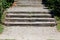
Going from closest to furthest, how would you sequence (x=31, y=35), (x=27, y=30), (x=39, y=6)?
(x=31, y=35) → (x=27, y=30) → (x=39, y=6)

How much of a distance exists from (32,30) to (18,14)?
191 cm

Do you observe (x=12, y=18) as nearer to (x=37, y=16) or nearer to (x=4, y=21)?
(x=4, y=21)

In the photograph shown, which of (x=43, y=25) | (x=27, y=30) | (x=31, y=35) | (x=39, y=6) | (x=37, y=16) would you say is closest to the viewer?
(x=31, y=35)

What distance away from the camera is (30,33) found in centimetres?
846

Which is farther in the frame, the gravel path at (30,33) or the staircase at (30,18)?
the staircase at (30,18)

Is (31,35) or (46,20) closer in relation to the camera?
(31,35)

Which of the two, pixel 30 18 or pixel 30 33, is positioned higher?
pixel 30 18

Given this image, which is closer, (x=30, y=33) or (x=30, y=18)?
(x=30, y=33)

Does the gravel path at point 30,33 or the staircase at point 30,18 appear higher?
the staircase at point 30,18

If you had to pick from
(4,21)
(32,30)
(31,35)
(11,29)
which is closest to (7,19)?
(4,21)

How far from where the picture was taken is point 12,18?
33.2 ft

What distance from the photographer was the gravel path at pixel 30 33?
7883 mm

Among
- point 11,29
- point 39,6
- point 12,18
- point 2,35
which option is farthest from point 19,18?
point 39,6

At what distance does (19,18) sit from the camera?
10.1 m
